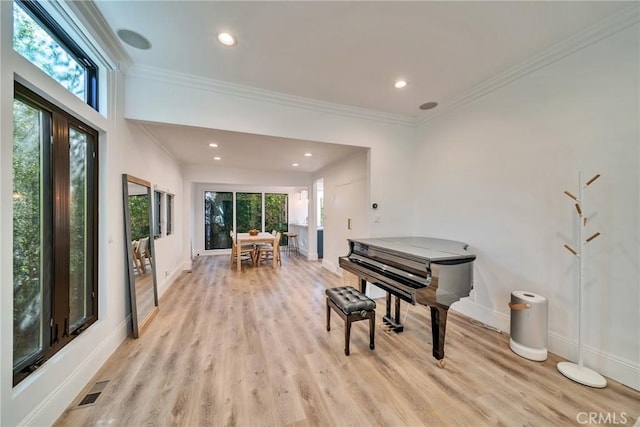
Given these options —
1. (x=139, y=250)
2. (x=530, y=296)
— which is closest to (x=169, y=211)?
(x=139, y=250)

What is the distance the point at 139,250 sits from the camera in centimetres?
287

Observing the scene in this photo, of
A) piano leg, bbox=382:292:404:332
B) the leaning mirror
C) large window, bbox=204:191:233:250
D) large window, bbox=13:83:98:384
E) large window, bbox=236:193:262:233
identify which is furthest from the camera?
large window, bbox=236:193:262:233

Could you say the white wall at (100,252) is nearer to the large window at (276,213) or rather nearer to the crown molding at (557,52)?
the crown molding at (557,52)

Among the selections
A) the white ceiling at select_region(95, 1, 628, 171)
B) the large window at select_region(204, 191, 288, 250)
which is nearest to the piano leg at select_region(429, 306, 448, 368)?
the white ceiling at select_region(95, 1, 628, 171)

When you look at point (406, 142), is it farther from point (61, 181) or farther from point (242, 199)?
point (242, 199)

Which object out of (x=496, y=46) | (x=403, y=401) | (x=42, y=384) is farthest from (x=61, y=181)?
(x=496, y=46)

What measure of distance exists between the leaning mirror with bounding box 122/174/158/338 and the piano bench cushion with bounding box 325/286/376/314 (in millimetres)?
2132

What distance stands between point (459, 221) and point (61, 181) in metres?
3.97

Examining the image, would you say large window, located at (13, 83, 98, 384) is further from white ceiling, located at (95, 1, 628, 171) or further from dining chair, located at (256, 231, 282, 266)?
dining chair, located at (256, 231, 282, 266)

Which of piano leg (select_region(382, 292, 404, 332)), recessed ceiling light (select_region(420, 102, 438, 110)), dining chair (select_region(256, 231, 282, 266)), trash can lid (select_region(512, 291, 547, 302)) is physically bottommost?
piano leg (select_region(382, 292, 404, 332))

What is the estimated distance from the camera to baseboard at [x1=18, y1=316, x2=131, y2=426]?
4.60ft

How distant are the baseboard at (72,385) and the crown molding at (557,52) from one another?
463 cm

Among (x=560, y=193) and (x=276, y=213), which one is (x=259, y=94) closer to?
(x=560, y=193)

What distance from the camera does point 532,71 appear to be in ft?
7.81
